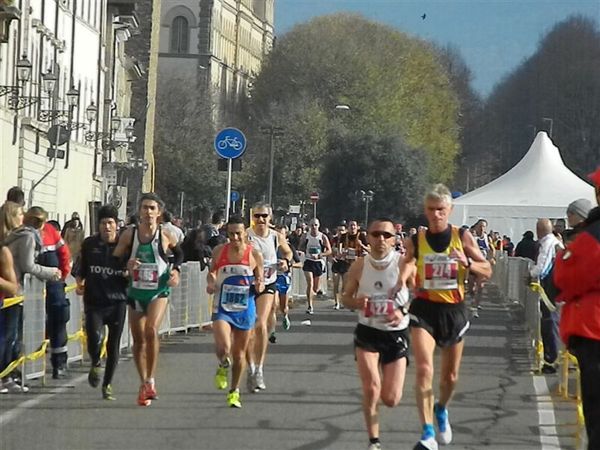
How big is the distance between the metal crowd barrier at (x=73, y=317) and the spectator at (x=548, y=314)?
16.7 feet

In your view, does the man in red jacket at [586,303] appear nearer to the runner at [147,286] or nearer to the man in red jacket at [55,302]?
the runner at [147,286]

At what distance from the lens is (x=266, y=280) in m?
17.3

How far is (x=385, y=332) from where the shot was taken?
1212cm

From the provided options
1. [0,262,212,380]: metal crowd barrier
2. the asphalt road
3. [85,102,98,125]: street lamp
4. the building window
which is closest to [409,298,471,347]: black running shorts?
the asphalt road

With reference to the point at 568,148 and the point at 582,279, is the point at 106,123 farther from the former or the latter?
the point at 568,148

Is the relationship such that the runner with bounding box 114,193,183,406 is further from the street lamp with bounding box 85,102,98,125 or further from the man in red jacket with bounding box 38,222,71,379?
the street lamp with bounding box 85,102,98,125

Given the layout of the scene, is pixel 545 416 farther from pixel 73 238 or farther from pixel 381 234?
pixel 73 238

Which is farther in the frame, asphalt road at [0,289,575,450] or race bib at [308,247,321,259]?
race bib at [308,247,321,259]

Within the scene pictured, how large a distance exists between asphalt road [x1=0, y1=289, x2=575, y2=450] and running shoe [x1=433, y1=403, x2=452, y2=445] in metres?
0.11

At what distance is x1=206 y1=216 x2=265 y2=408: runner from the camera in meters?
14.9

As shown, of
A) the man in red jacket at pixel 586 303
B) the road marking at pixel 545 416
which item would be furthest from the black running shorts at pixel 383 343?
the man in red jacket at pixel 586 303

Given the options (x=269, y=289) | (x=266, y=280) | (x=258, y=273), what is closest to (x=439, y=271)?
(x=258, y=273)

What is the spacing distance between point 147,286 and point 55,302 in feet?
8.17

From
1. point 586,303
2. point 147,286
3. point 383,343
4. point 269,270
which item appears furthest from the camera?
point 269,270
